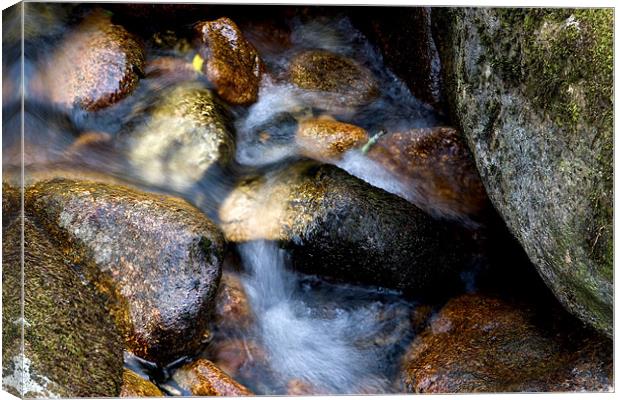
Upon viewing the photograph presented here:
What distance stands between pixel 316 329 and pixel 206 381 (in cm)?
57

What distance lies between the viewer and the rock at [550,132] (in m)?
2.53

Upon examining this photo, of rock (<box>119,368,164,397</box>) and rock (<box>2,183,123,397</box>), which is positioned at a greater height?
rock (<box>2,183,123,397</box>)

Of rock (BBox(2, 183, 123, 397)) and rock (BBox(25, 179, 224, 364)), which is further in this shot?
rock (BBox(25, 179, 224, 364))

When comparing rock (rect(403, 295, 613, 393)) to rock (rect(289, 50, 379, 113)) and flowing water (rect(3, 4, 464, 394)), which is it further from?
rock (rect(289, 50, 379, 113))

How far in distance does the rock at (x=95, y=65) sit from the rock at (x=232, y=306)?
0.96 m

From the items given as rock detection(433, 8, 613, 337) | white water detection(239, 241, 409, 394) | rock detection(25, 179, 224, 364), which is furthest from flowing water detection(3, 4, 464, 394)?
rock detection(433, 8, 613, 337)

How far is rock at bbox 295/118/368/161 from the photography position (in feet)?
10.6

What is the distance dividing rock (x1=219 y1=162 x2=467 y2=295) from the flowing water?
0.07 meters

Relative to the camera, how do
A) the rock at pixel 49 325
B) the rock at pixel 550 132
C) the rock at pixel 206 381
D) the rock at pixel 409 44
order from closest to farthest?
the rock at pixel 49 325
the rock at pixel 550 132
the rock at pixel 206 381
the rock at pixel 409 44

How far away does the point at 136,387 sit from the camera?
261 cm

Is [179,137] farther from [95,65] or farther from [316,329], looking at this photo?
[316,329]

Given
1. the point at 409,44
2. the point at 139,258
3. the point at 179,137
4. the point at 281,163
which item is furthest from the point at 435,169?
the point at 139,258

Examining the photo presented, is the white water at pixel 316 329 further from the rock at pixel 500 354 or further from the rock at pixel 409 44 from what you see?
the rock at pixel 409 44

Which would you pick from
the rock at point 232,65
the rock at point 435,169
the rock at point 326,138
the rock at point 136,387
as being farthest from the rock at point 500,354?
the rock at point 232,65
